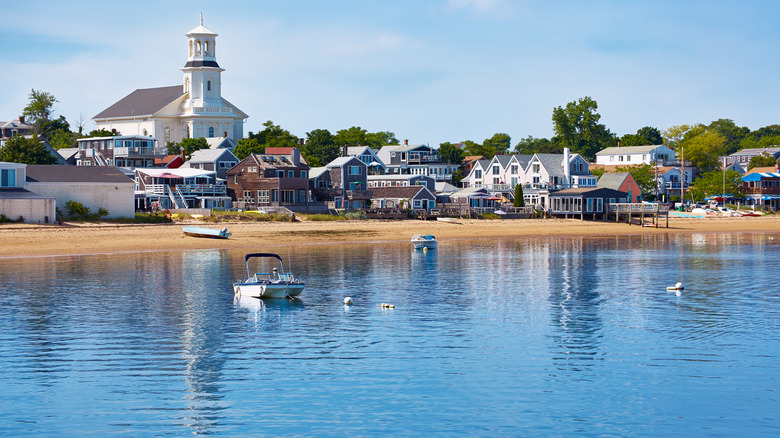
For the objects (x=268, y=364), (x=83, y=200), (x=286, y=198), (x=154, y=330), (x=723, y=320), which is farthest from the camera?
(x=286, y=198)

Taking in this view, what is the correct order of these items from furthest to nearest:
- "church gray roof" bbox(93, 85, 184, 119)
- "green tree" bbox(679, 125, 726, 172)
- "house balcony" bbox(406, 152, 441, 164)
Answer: "green tree" bbox(679, 125, 726, 172)
"church gray roof" bbox(93, 85, 184, 119)
"house balcony" bbox(406, 152, 441, 164)

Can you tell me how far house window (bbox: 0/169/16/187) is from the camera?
253ft

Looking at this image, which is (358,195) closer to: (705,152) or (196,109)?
(196,109)

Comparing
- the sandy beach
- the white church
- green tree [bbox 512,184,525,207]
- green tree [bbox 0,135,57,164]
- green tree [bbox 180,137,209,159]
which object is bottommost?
the sandy beach

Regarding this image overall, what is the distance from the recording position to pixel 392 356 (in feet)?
95.8

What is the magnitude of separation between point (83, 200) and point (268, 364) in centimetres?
5982

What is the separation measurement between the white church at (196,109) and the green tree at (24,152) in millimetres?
45712

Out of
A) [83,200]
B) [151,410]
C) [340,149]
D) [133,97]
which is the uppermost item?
[133,97]

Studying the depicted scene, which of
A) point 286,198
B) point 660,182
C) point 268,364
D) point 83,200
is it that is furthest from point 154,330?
point 660,182

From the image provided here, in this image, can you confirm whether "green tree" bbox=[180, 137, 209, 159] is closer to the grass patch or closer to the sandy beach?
the grass patch

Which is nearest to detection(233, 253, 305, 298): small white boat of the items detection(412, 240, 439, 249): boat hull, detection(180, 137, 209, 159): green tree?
detection(412, 240, 439, 249): boat hull

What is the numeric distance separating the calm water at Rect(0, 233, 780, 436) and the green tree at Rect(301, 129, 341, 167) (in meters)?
85.9

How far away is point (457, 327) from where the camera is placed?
34688mm

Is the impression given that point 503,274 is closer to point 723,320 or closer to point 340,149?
point 723,320
